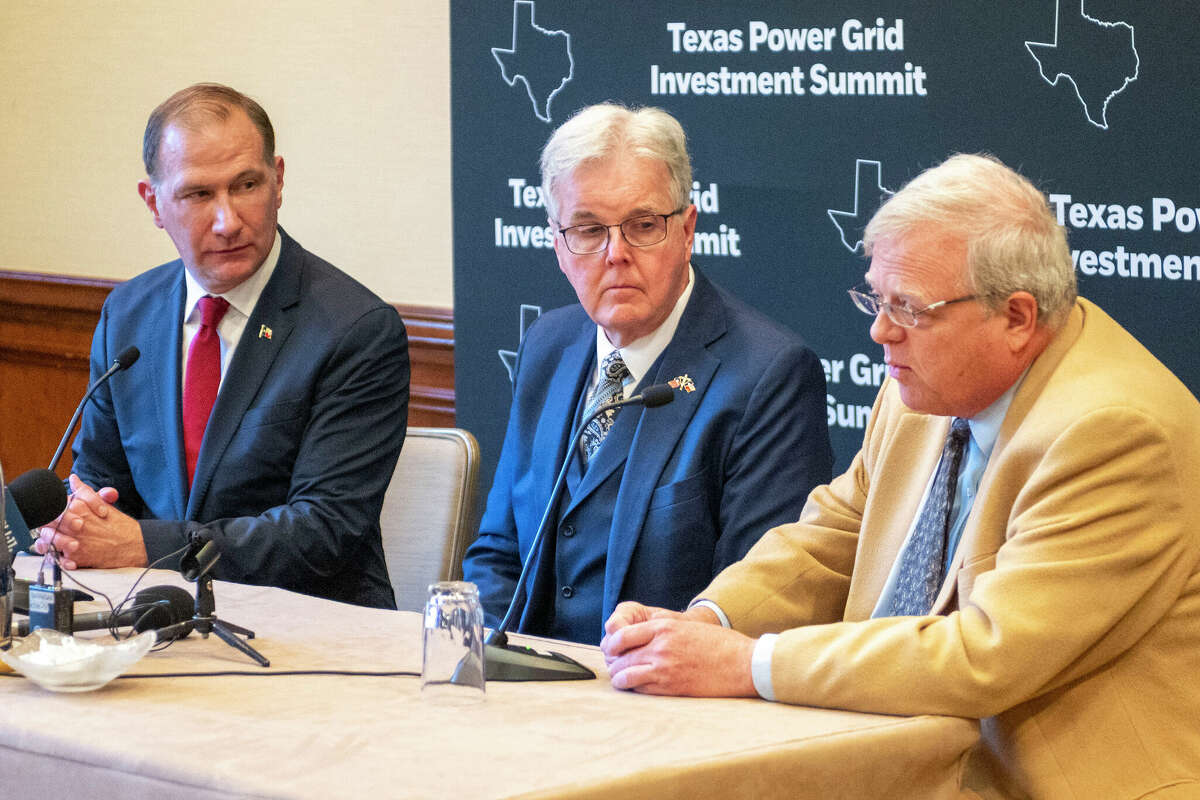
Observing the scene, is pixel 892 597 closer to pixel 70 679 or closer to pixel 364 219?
pixel 70 679

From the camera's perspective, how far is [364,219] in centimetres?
508

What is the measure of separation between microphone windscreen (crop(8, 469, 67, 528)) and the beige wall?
2.53 m

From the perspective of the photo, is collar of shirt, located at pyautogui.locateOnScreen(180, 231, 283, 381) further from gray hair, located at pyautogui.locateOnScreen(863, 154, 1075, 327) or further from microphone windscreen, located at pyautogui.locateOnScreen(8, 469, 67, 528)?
gray hair, located at pyautogui.locateOnScreen(863, 154, 1075, 327)

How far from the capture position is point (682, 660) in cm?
196

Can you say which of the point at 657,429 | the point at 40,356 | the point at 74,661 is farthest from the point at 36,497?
the point at 40,356

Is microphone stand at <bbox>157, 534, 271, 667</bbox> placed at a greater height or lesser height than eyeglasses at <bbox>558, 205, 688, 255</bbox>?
lesser

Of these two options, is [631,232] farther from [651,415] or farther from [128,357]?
[128,357]

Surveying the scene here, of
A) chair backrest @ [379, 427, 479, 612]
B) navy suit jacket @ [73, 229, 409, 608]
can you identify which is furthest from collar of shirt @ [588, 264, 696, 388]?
navy suit jacket @ [73, 229, 409, 608]

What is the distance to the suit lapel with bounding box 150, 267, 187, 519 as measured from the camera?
3.13 meters

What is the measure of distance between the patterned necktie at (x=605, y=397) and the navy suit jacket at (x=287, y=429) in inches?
19.3

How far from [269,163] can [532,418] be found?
804 mm

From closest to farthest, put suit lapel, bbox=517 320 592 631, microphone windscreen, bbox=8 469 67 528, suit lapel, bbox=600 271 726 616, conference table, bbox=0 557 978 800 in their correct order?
1. conference table, bbox=0 557 978 800
2. microphone windscreen, bbox=8 469 67 528
3. suit lapel, bbox=600 271 726 616
4. suit lapel, bbox=517 320 592 631

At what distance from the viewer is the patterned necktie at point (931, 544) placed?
219 centimetres

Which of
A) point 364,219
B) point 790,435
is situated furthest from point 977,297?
point 364,219
